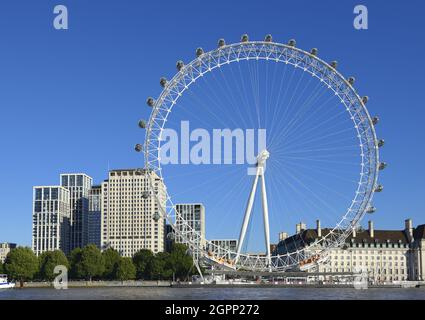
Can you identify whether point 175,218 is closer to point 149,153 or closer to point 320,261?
point 149,153

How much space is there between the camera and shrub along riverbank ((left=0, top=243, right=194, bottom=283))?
130 m

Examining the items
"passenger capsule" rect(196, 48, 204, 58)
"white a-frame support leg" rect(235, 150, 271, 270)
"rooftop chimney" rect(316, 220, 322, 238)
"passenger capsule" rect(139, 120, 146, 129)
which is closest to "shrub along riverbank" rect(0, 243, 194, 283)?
"rooftop chimney" rect(316, 220, 322, 238)

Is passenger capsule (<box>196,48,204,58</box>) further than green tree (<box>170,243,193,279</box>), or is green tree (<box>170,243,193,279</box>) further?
green tree (<box>170,243,193,279</box>)

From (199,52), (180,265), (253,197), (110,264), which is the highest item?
(199,52)

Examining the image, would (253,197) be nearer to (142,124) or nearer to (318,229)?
(142,124)

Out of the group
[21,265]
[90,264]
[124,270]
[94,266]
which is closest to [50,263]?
[21,265]

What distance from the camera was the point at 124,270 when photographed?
133000 millimetres

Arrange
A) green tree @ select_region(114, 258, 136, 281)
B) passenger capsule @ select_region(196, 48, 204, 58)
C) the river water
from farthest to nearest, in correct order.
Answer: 1. green tree @ select_region(114, 258, 136, 281)
2. passenger capsule @ select_region(196, 48, 204, 58)
3. the river water

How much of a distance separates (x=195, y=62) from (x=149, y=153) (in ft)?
31.5

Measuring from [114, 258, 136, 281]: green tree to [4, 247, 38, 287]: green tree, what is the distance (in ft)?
48.4

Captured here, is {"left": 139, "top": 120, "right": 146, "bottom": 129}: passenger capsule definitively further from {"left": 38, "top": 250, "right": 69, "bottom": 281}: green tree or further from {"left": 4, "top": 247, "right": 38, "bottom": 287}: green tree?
{"left": 4, "top": 247, "right": 38, "bottom": 287}: green tree

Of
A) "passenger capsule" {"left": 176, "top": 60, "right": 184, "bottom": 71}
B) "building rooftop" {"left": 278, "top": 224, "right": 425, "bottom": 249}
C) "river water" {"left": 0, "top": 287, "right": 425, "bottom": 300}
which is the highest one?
"passenger capsule" {"left": 176, "top": 60, "right": 184, "bottom": 71}

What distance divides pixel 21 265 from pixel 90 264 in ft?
40.1
